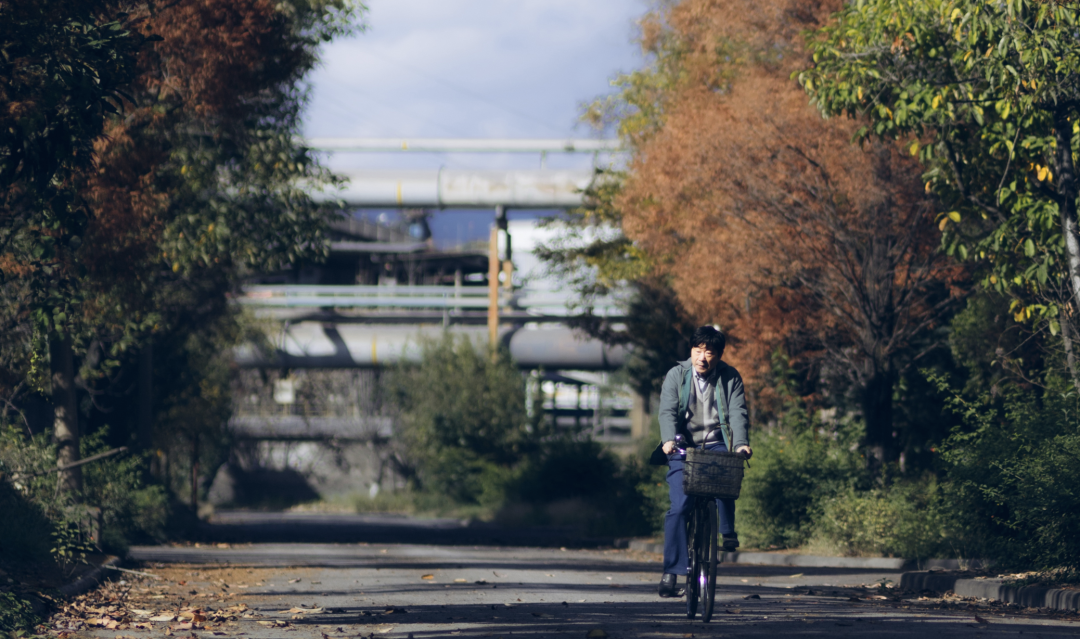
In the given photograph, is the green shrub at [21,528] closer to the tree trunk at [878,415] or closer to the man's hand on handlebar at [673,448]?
the man's hand on handlebar at [673,448]

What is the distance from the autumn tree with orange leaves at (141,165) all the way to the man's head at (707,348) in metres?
5.02

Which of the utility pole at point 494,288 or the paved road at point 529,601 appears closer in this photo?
the paved road at point 529,601

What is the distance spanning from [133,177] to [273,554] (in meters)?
6.26

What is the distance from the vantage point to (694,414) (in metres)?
8.21

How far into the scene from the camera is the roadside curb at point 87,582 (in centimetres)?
1058

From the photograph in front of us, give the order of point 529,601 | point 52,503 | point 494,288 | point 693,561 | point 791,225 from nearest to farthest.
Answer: point 693,561 → point 529,601 → point 52,503 → point 791,225 → point 494,288

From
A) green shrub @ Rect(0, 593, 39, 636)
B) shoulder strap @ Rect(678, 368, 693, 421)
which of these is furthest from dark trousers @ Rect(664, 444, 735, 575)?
green shrub @ Rect(0, 593, 39, 636)

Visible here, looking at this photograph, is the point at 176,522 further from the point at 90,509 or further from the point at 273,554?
the point at 90,509

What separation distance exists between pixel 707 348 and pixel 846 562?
25.1 ft

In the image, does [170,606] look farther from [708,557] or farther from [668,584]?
[708,557]

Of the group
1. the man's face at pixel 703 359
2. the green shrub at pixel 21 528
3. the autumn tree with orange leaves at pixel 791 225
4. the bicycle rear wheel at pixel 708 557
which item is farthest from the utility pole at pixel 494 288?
the man's face at pixel 703 359

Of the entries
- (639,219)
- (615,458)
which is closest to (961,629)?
(639,219)

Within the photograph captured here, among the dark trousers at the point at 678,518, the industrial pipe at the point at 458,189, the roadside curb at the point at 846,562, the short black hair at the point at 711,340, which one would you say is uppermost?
the industrial pipe at the point at 458,189

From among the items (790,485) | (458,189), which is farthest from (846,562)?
(458,189)
